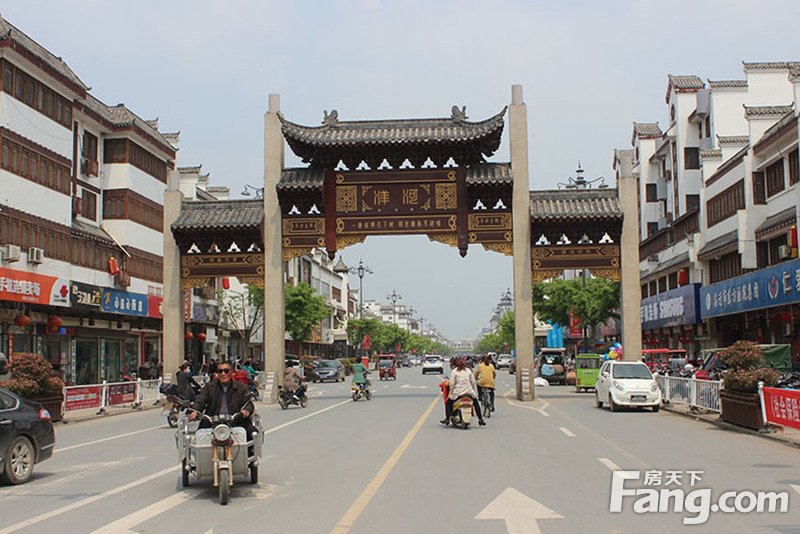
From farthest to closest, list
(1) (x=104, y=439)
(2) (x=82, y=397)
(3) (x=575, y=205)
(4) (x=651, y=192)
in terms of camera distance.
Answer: (4) (x=651, y=192), (3) (x=575, y=205), (2) (x=82, y=397), (1) (x=104, y=439)

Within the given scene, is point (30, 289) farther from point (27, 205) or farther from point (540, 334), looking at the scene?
point (540, 334)

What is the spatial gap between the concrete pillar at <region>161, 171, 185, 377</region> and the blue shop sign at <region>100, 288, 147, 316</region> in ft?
26.1

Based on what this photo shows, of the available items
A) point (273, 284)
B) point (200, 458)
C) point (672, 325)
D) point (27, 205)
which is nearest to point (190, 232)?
point (273, 284)

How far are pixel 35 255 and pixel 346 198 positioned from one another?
12211mm

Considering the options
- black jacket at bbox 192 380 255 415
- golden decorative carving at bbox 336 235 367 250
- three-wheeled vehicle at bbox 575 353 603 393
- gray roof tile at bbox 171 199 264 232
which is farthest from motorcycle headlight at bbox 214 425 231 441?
three-wheeled vehicle at bbox 575 353 603 393

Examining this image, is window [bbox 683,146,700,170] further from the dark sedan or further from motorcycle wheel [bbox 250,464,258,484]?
the dark sedan

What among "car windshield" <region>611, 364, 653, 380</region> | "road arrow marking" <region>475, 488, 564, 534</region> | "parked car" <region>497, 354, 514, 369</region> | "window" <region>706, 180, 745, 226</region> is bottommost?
"parked car" <region>497, 354, 514, 369</region>

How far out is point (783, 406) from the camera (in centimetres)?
1659

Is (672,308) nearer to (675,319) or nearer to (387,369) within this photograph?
(675,319)

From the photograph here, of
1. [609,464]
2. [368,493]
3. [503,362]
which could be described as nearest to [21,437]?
[368,493]

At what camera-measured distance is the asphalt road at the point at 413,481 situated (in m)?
8.39

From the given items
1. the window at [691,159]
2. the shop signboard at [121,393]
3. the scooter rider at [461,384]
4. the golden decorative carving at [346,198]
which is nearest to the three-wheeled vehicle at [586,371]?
the golden decorative carving at [346,198]

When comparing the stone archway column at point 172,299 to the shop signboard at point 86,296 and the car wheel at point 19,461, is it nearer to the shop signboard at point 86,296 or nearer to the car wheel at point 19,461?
the shop signboard at point 86,296

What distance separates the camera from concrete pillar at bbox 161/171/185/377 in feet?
98.9
